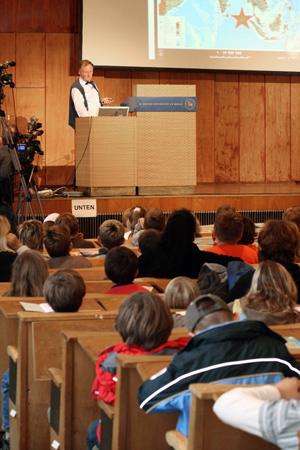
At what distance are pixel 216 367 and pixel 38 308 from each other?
108cm

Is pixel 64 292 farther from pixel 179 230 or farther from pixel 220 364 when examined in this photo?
pixel 179 230

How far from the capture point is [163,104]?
268 inches

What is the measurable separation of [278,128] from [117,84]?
242 cm

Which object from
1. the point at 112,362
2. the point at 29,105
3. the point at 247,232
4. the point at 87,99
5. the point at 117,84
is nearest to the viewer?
the point at 112,362

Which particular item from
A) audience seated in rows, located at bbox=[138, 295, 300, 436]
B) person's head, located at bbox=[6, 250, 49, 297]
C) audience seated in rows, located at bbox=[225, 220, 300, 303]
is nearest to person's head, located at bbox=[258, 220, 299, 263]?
audience seated in rows, located at bbox=[225, 220, 300, 303]

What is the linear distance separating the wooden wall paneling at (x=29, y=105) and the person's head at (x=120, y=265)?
596 centimetres

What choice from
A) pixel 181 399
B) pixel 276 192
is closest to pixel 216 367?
pixel 181 399

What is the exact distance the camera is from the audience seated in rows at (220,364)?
1600 millimetres

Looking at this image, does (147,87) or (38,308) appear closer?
(38,308)

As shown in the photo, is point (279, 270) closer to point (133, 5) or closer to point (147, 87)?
point (147, 87)

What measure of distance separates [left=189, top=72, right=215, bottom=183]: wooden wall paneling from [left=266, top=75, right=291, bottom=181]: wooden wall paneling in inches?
32.4

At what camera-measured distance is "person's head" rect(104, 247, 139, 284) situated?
3.16m

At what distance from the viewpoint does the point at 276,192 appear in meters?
7.48

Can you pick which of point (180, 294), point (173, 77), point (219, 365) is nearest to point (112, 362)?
point (219, 365)
